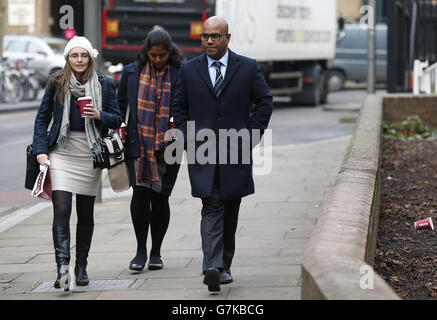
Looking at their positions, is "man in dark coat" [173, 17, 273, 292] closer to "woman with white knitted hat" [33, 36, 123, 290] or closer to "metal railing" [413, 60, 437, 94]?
"woman with white knitted hat" [33, 36, 123, 290]

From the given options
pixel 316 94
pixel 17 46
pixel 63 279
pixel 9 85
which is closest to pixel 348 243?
pixel 63 279

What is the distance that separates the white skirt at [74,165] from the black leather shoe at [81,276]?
18.4 inches

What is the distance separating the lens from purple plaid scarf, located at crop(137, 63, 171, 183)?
6688mm

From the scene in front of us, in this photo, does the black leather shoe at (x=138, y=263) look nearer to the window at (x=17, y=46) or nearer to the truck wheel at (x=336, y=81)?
the window at (x=17, y=46)

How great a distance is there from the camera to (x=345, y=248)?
14.5 feet

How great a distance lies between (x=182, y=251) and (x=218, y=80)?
1896mm

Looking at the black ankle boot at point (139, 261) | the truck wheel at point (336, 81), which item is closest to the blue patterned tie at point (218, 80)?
the black ankle boot at point (139, 261)

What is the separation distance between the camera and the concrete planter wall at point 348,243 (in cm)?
382

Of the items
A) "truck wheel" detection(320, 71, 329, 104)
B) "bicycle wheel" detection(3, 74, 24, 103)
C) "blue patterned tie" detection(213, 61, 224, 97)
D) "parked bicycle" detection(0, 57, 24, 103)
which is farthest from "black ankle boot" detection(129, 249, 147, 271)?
"truck wheel" detection(320, 71, 329, 104)

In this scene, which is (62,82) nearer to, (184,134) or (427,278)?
(184,134)

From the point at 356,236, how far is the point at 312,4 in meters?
23.8

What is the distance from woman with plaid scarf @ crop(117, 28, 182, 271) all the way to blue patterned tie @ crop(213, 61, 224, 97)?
2.20ft
